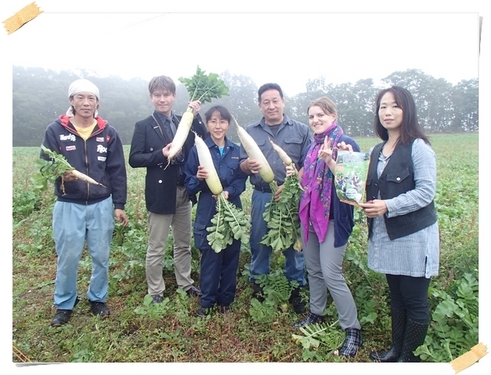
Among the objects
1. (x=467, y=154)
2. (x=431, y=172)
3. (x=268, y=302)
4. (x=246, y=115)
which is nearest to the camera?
(x=431, y=172)

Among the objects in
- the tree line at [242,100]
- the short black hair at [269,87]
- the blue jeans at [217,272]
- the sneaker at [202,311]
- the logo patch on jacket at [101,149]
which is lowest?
the sneaker at [202,311]

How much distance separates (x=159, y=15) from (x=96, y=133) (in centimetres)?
113

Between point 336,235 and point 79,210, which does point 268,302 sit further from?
point 79,210

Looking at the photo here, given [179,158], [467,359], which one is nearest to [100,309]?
[179,158]

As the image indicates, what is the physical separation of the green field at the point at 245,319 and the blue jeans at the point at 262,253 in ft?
0.59

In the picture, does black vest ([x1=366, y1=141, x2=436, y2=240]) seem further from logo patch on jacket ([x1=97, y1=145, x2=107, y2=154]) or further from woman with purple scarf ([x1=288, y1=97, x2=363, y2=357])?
logo patch on jacket ([x1=97, y1=145, x2=107, y2=154])

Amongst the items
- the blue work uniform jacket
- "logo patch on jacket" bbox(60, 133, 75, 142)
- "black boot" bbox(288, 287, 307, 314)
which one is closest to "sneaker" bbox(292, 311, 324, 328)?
"black boot" bbox(288, 287, 307, 314)

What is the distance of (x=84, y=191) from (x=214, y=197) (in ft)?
3.62

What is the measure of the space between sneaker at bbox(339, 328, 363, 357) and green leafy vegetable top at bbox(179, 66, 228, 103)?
92.0 inches

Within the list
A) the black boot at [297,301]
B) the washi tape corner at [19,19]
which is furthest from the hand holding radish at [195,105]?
the black boot at [297,301]

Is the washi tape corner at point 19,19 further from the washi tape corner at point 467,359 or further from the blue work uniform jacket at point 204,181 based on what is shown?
the washi tape corner at point 467,359

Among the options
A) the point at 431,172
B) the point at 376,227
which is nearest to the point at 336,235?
the point at 376,227

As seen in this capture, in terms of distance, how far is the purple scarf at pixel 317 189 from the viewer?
2715 mm

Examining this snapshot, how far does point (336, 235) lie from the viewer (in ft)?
8.80
